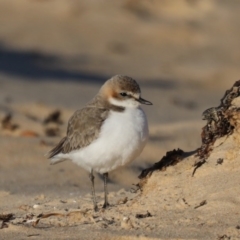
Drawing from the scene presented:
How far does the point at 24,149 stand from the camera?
10.1m

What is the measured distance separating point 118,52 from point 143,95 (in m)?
4.74

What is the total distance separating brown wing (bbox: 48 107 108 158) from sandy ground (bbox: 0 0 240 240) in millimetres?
552

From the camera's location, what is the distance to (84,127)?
7152mm

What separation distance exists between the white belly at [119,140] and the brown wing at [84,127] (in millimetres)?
76

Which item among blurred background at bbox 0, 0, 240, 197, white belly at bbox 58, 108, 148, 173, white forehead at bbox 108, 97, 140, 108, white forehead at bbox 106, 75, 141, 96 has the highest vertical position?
blurred background at bbox 0, 0, 240, 197

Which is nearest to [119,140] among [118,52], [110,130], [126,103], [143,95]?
[110,130]

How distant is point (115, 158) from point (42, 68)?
1189 cm


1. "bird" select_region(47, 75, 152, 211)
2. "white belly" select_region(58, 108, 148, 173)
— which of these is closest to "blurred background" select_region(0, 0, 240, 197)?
"bird" select_region(47, 75, 152, 211)

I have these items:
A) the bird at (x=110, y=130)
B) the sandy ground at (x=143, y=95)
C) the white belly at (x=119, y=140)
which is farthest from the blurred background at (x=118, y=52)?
the white belly at (x=119, y=140)

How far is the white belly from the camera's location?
6.80 m

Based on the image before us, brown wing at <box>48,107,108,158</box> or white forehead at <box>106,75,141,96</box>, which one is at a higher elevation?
white forehead at <box>106,75,141,96</box>

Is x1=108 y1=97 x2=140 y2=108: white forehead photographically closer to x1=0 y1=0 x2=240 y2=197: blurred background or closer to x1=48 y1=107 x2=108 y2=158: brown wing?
x1=48 y1=107 x2=108 y2=158: brown wing

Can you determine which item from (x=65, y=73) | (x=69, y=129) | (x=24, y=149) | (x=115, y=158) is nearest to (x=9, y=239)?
(x=115, y=158)

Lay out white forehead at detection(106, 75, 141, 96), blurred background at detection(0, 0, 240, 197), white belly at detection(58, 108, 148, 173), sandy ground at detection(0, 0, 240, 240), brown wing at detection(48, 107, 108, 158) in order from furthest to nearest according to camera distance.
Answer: blurred background at detection(0, 0, 240, 197), white forehead at detection(106, 75, 141, 96), brown wing at detection(48, 107, 108, 158), white belly at detection(58, 108, 148, 173), sandy ground at detection(0, 0, 240, 240)
